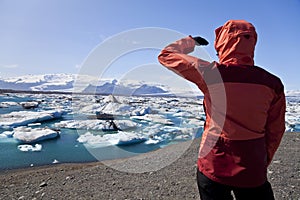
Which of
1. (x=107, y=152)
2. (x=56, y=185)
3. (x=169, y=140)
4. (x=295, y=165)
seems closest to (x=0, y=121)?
(x=107, y=152)

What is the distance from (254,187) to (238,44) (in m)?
0.64

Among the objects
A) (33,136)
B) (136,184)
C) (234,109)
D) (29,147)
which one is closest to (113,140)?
(29,147)

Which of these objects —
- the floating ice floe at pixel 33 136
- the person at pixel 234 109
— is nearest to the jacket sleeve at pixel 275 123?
the person at pixel 234 109

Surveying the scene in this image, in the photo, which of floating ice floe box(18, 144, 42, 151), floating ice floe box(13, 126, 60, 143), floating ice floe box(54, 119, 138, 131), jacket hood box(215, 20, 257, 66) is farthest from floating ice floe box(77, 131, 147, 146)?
jacket hood box(215, 20, 257, 66)

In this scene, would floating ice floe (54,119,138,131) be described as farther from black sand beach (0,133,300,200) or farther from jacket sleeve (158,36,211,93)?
jacket sleeve (158,36,211,93)

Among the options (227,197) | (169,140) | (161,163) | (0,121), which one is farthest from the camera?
(0,121)

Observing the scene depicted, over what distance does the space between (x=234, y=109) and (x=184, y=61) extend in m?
0.29

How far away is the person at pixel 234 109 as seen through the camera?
96 cm

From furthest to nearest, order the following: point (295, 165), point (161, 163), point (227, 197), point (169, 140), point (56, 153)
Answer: point (169, 140) < point (56, 153) < point (161, 163) < point (295, 165) < point (227, 197)

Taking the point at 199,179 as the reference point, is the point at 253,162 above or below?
above

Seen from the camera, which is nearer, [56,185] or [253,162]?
[253,162]

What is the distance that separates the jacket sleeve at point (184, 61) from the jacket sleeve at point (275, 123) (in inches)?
13.4

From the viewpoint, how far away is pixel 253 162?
1010 millimetres

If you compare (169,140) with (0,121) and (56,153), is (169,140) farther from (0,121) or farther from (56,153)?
(0,121)
